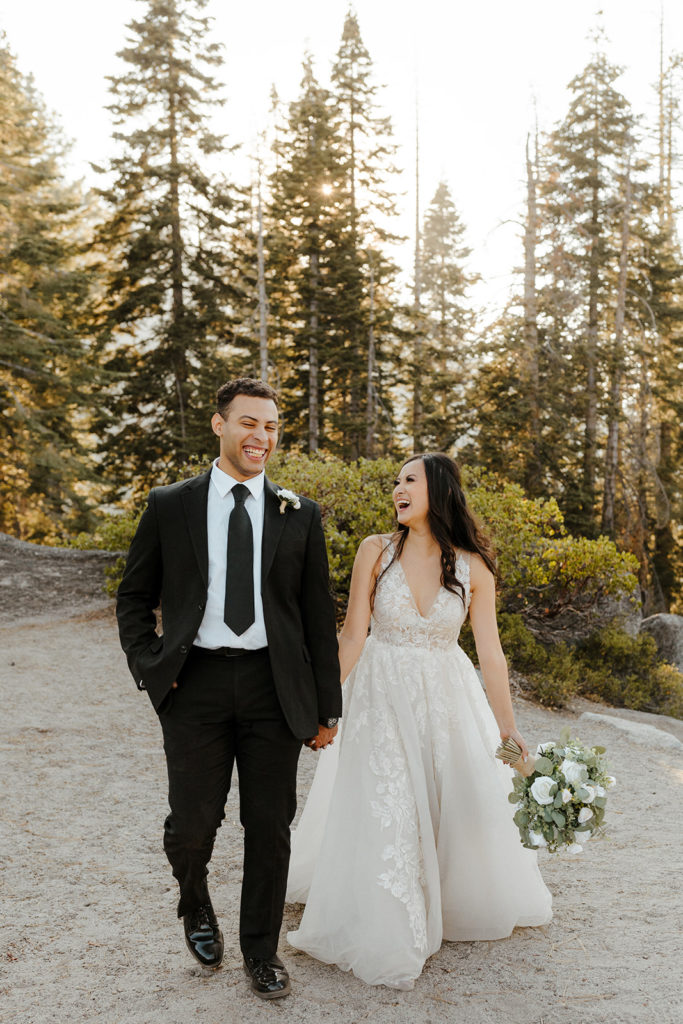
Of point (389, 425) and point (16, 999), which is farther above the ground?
point (389, 425)

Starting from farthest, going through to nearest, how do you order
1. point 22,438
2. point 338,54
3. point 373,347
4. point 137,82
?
point 338,54 < point 373,347 < point 137,82 < point 22,438

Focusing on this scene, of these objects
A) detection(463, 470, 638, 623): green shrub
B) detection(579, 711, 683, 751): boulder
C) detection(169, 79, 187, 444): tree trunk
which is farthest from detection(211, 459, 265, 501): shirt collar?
detection(169, 79, 187, 444): tree trunk

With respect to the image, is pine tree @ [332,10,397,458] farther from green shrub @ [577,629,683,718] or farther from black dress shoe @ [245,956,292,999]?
black dress shoe @ [245,956,292,999]

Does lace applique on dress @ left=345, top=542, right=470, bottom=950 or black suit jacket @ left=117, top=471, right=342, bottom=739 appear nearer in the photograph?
black suit jacket @ left=117, top=471, right=342, bottom=739

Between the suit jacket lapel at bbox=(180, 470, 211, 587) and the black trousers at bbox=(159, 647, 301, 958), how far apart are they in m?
0.34

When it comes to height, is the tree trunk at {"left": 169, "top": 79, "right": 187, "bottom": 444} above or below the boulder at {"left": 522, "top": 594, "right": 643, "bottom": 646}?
above

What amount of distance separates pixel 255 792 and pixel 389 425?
23119 millimetres

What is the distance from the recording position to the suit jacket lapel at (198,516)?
10.2ft

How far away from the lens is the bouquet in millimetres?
3295

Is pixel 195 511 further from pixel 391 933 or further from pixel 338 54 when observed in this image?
pixel 338 54

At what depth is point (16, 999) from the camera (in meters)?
3.32

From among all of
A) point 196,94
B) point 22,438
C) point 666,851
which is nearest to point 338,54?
point 196,94

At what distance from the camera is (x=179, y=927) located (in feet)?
13.4

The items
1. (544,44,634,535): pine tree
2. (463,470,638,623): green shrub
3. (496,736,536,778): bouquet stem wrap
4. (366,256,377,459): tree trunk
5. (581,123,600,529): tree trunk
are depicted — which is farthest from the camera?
(366,256,377,459): tree trunk
